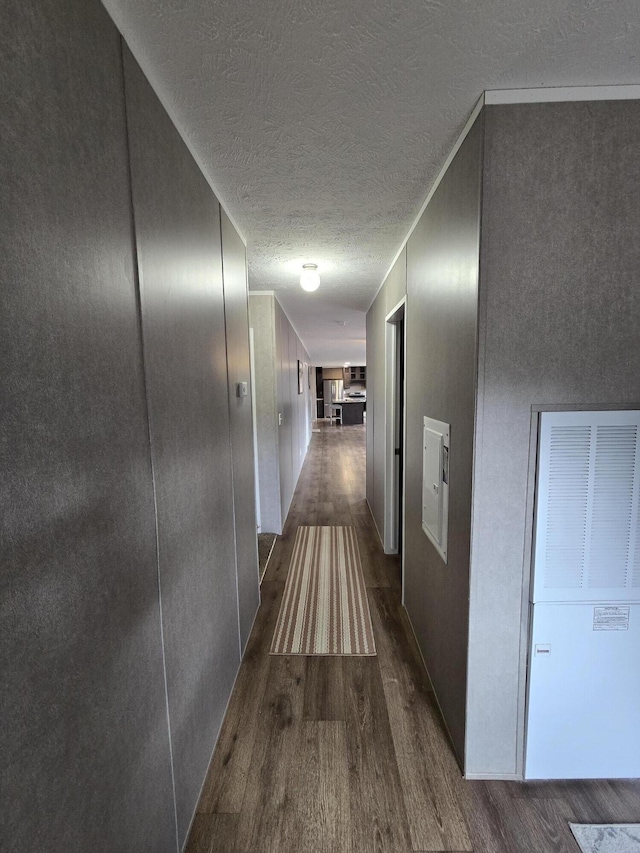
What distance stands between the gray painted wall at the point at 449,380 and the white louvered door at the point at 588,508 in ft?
0.88

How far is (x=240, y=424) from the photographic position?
2164 millimetres

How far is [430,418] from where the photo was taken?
1.81 meters

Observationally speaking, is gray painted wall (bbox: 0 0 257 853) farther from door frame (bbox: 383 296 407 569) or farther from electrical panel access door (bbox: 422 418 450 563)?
door frame (bbox: 383 296 407 569)

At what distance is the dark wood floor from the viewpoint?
48.7 inches

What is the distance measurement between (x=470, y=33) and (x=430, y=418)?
53.0 inches

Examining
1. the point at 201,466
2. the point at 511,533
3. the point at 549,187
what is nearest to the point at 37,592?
the point at 201,466

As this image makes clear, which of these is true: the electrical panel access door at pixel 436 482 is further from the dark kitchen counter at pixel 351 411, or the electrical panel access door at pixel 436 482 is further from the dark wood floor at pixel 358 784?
the dark kitchen counter at pixel 351 411

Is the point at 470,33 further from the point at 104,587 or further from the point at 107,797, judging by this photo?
the point at 107,797

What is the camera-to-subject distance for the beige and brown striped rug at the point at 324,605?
218 centimetres

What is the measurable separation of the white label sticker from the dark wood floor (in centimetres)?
65

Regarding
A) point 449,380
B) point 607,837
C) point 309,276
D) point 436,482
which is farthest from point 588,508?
point 309,276

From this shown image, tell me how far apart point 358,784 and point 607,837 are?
0.86m

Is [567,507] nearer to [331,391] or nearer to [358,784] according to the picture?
[358,784]

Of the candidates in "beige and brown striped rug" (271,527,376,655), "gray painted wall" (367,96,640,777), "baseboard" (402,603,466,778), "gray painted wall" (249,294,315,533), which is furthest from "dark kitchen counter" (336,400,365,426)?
"gray painted wall" (367,96,640,777)
